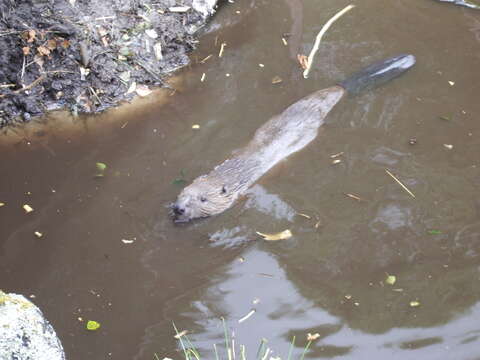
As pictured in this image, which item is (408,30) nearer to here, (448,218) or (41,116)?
(448,218)

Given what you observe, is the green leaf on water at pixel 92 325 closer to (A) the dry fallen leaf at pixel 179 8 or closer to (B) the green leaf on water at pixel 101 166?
(B) the green leaf on water at pixel 101 166

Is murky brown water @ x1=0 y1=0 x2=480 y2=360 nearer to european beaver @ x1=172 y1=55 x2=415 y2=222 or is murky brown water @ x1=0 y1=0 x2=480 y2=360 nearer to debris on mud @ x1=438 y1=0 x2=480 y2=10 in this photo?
european beaver @ x1=172 y1=55 x2=415 y2=222

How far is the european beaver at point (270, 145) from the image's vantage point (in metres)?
4.86

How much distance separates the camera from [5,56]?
5793 mm

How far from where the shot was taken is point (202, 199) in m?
4.83

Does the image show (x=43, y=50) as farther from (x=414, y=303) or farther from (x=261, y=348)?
(x=414, y=303)

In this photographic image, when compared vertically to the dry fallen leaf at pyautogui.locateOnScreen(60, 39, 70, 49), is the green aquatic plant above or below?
below

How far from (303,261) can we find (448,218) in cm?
128

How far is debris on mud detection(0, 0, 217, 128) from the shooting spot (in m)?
5.82

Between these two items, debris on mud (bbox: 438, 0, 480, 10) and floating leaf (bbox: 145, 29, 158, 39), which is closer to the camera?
floating leaf (bbox: 145, 29, 158, 39)

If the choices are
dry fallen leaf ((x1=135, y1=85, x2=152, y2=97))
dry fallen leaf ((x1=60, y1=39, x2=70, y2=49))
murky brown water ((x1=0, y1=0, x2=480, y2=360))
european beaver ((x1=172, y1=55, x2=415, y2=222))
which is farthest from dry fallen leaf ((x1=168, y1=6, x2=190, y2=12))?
european beaver ((x1=172, y1=55, x2=415, y2=222))

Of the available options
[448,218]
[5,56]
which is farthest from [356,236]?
[5,56]

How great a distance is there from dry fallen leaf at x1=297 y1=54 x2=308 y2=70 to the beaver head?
205 centimetres

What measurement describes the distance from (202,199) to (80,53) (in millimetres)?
2334
